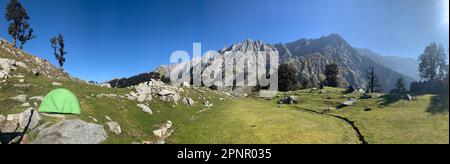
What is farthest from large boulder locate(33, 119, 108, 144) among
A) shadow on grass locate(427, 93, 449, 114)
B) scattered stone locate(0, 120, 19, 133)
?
shadow on grass locate(427, 93, 449, 114)

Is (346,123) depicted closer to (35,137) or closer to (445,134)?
(445,134)

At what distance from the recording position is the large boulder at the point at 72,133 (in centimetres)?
3034

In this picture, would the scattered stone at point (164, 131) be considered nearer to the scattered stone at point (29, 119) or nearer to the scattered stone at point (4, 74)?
the scattered stone at point (29, 119)

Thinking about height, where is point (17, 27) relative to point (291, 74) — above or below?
above

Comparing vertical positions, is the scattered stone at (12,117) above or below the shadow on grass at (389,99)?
above

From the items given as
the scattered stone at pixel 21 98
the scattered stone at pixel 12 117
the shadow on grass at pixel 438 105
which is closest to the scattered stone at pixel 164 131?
the scattered stone at pixel 12 117

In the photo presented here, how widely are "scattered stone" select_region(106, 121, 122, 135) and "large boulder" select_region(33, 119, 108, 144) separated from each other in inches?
51.9

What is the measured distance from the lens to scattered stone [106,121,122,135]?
36062 mm

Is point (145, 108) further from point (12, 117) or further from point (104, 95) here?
point (12, 117)

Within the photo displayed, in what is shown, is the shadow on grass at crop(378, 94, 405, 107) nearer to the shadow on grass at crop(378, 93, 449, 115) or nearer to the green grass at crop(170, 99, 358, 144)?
the shadow on grass at crop(378, 93, 449, 115)

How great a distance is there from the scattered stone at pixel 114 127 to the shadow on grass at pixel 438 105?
169ft
